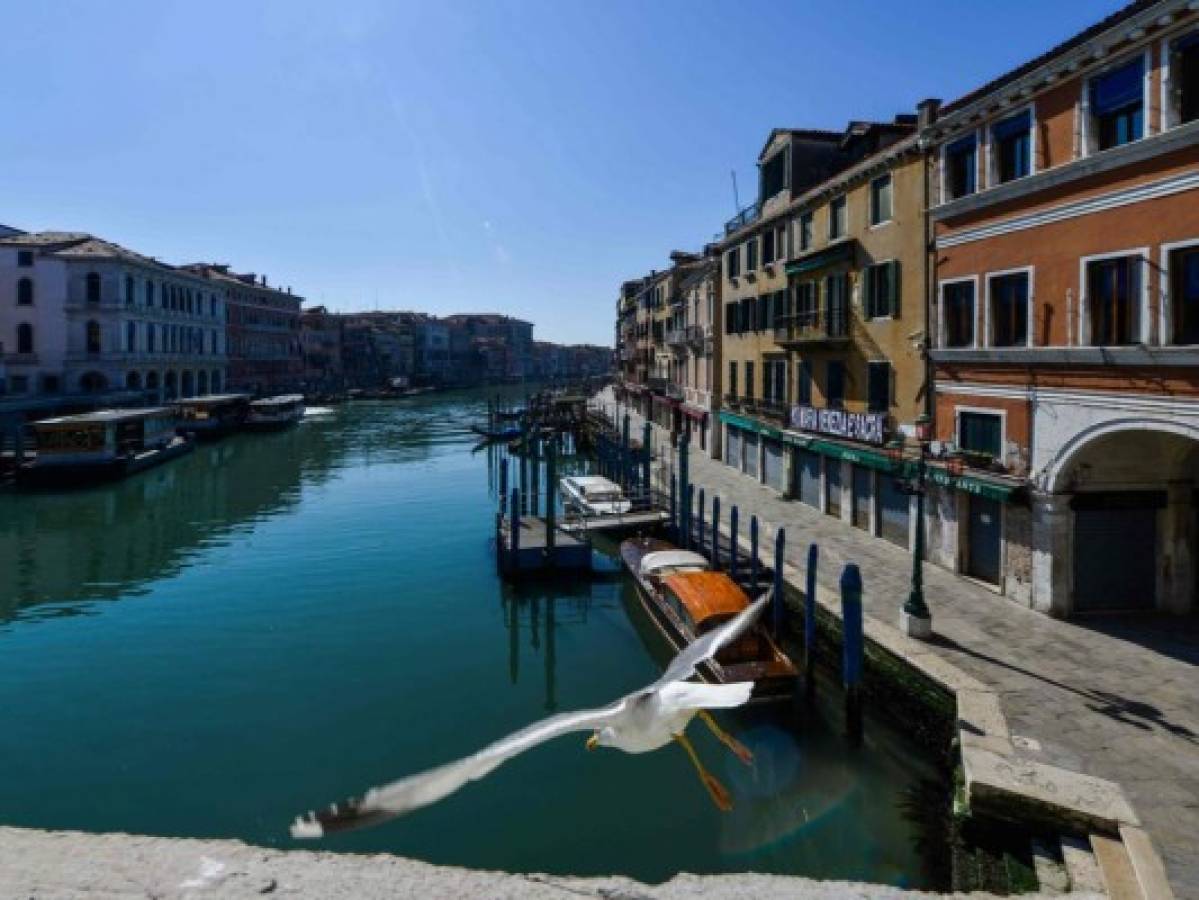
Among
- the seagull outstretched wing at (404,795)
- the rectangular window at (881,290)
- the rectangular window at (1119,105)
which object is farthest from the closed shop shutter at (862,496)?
the seagull outstretched wing at (404,795)

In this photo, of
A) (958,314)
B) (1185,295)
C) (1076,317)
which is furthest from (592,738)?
(958,314)

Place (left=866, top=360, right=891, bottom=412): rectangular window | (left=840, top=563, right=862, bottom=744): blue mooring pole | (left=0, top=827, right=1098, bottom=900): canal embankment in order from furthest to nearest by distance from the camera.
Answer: (left=866, top=360, right=891, bottom=412): rectangular window < (left=840, top=563, right=862, bottom=744): blue mooring pole < (left=0, top=827, right=1098, bottom=900): canal embankment

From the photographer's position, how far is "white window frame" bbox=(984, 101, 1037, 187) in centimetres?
1612

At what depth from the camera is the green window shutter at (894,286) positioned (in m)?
21.9

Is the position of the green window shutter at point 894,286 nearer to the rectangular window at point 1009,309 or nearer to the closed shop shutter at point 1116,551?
the rectangular window at point 1009,309

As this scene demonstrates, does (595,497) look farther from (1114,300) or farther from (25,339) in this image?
(25,339)

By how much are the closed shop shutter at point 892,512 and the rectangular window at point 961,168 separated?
292 inches

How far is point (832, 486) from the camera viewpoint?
85.4 ft

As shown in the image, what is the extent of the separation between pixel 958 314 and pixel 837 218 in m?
7.47

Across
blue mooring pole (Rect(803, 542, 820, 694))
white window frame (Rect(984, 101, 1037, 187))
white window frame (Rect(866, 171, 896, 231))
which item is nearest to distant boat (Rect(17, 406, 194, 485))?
white window frame (Rect(866, 171, 896, 231))

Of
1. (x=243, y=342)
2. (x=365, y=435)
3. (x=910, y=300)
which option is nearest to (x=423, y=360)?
(x=243, y=342)

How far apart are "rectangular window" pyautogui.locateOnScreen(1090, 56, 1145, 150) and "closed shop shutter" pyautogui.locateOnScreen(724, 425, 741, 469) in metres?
21.9

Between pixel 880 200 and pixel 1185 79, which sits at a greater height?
pixel 880 200

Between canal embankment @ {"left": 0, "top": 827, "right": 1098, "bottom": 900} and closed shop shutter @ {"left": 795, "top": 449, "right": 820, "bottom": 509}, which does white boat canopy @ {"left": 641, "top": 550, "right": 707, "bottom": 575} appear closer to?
closed shop shutter @ {"left": 795, "top": 449, "right": 820, "bottom": 509}
